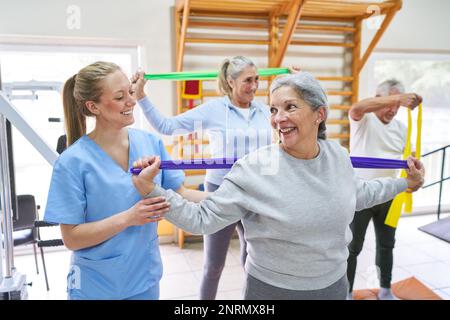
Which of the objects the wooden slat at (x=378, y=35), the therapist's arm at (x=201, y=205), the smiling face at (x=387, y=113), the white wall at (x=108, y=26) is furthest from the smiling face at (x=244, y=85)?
the wooden slat at (x=378, y=35)

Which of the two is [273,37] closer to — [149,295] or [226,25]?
[226,25]

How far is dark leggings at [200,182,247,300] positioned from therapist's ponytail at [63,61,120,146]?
2.66 feet

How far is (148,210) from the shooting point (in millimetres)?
923

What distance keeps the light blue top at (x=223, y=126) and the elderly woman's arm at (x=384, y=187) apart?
2.06 ft

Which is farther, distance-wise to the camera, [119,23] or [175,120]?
[119,23]

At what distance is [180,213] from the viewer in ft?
3.15

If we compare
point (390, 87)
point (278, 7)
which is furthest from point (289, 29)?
point (390, 87)

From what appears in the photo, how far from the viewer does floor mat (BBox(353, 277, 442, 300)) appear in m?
2.32

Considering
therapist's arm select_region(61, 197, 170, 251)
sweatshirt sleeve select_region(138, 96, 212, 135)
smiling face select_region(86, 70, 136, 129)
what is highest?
smiling face select_region(86, 70, 136, 129)

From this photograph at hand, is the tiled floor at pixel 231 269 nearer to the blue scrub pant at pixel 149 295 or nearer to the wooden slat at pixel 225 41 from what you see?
the blue scrub pant at pixel 149 295

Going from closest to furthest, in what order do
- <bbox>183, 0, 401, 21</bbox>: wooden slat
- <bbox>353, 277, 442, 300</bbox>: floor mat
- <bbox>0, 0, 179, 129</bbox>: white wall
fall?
<bbox>353, 277, 442, 300</bbox>: floor mat, <bbox>0, 0, 179, 129</bbox>: white wall, <bbox>183, 0, 401, 21</bbox>: wooden slat

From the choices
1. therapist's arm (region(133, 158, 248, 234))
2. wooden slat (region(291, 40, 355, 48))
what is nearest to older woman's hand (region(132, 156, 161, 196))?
therapist's arm (region(133, 158, 248, 234))

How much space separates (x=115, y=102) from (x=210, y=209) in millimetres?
394

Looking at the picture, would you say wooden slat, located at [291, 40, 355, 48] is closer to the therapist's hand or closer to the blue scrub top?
the blue scrub top
